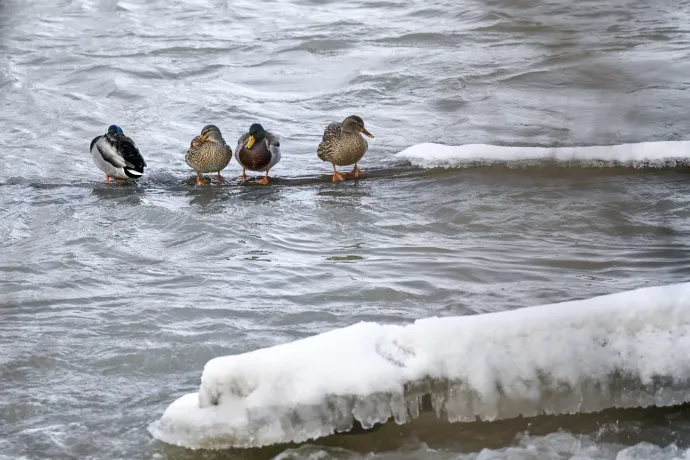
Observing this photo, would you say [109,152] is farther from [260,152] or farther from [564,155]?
[564,155]

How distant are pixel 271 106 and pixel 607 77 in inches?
387

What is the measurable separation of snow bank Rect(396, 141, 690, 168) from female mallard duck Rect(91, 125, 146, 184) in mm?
2360

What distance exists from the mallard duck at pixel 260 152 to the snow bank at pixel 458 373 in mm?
4869

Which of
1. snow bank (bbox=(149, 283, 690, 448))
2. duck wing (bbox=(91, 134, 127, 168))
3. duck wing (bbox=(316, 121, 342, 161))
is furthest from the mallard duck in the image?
snow bank (bbox=(149, 283, 690, 448))

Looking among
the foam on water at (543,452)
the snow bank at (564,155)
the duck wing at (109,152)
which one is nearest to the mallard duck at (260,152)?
the duck wing at (109,152)

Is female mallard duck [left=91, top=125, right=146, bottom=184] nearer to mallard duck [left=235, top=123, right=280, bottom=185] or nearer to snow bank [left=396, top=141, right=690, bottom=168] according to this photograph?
Result: mallard duck [left=235, top=123, right=280, bottom=185]

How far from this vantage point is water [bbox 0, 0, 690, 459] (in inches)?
127

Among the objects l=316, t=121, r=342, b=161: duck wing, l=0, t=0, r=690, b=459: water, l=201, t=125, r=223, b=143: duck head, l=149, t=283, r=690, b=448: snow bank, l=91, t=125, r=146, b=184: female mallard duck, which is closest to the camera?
l=149, t=283, r=690, b=448: snow bank

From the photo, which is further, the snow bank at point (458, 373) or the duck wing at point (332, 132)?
the duck wing at point (332, 132)

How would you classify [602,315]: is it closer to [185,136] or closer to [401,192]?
[401,192]

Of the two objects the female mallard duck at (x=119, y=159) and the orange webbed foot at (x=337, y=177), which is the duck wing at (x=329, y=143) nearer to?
the orange webbed foot at (x=337, y=177)

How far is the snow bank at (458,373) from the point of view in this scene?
308 cm

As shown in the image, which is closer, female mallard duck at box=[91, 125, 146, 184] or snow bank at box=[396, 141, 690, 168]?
snow bank at box=[396, 141, 690, 168]

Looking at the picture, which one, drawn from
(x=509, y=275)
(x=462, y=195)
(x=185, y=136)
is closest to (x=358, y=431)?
(x=509, y=275)
